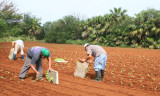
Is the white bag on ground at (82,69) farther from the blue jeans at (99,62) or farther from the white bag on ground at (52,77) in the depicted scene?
the white bag on ground at (52,77)

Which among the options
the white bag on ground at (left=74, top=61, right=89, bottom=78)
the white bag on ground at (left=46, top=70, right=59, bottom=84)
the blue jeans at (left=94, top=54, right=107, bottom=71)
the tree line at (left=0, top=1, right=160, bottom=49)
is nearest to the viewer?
the white bag on ground at (left=46, top=70, right=59, bottom=84)

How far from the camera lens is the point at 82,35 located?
37.2m

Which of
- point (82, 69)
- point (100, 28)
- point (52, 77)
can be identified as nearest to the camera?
point (52, 77)

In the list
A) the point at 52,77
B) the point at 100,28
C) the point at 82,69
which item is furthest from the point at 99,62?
the point at 100,28

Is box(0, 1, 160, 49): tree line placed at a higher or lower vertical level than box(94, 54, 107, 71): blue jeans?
higher

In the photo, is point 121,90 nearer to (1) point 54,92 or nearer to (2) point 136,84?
(2) point 136,84

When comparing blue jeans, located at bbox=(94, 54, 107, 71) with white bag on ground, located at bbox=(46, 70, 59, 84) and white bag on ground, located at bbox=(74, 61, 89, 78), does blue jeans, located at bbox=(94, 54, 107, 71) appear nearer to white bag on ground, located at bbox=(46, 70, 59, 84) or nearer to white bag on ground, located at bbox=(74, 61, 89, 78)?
white bag on ground, located at bbox=(74, 61, 89, 78)

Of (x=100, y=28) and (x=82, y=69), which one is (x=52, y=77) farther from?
(x=100, y=28)

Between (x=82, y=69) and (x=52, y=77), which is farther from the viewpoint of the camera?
(x=82, y=69)

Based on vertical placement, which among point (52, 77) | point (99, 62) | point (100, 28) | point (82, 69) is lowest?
point (52, 77)

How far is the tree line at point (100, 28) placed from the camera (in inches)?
916

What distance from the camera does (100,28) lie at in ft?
111

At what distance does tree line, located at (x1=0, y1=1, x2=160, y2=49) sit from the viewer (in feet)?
76.3

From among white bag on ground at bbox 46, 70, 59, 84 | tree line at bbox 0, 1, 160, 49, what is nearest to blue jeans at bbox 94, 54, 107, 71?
white bag on ground at bbox 46, 70, 59, 84
